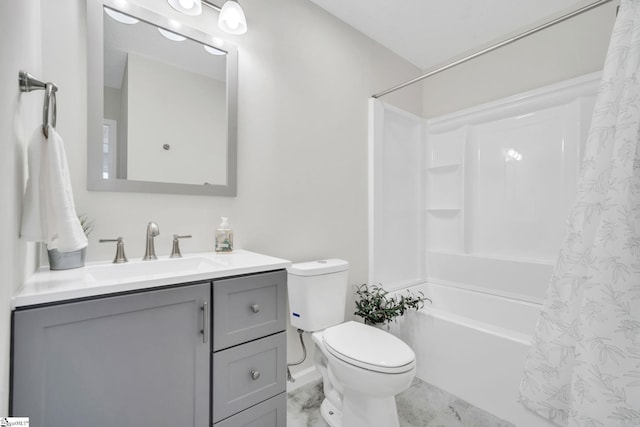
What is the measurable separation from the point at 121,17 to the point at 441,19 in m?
2.06

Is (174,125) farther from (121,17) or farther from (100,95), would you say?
(121,17)

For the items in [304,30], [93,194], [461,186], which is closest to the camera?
[93,194]

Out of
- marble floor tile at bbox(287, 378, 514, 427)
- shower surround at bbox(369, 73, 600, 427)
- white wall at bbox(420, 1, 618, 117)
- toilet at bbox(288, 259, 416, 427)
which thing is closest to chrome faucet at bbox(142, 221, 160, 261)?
toilet at bbox(288, 259, 416, 427)

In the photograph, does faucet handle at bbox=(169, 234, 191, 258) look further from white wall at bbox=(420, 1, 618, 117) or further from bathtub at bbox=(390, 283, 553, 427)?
white wall at bbox=(420, 1, 618, 117)

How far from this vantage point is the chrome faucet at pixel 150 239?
1244mm

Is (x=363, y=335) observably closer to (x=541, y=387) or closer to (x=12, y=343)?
(x=541, y=387)

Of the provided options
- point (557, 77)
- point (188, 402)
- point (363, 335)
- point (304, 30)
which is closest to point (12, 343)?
point (188, 402)

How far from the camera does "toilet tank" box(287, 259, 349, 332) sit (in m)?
1.60

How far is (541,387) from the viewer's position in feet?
3.94

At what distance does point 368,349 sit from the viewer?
4.48ft

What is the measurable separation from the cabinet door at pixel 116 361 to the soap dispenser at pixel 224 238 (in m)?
0.49

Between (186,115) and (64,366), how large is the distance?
1.13 meters

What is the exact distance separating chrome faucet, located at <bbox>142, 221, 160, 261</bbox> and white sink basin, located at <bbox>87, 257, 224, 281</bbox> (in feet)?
0.13

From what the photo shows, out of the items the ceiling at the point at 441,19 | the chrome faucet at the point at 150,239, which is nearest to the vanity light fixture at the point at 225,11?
the ceiling at the point at 441,19
